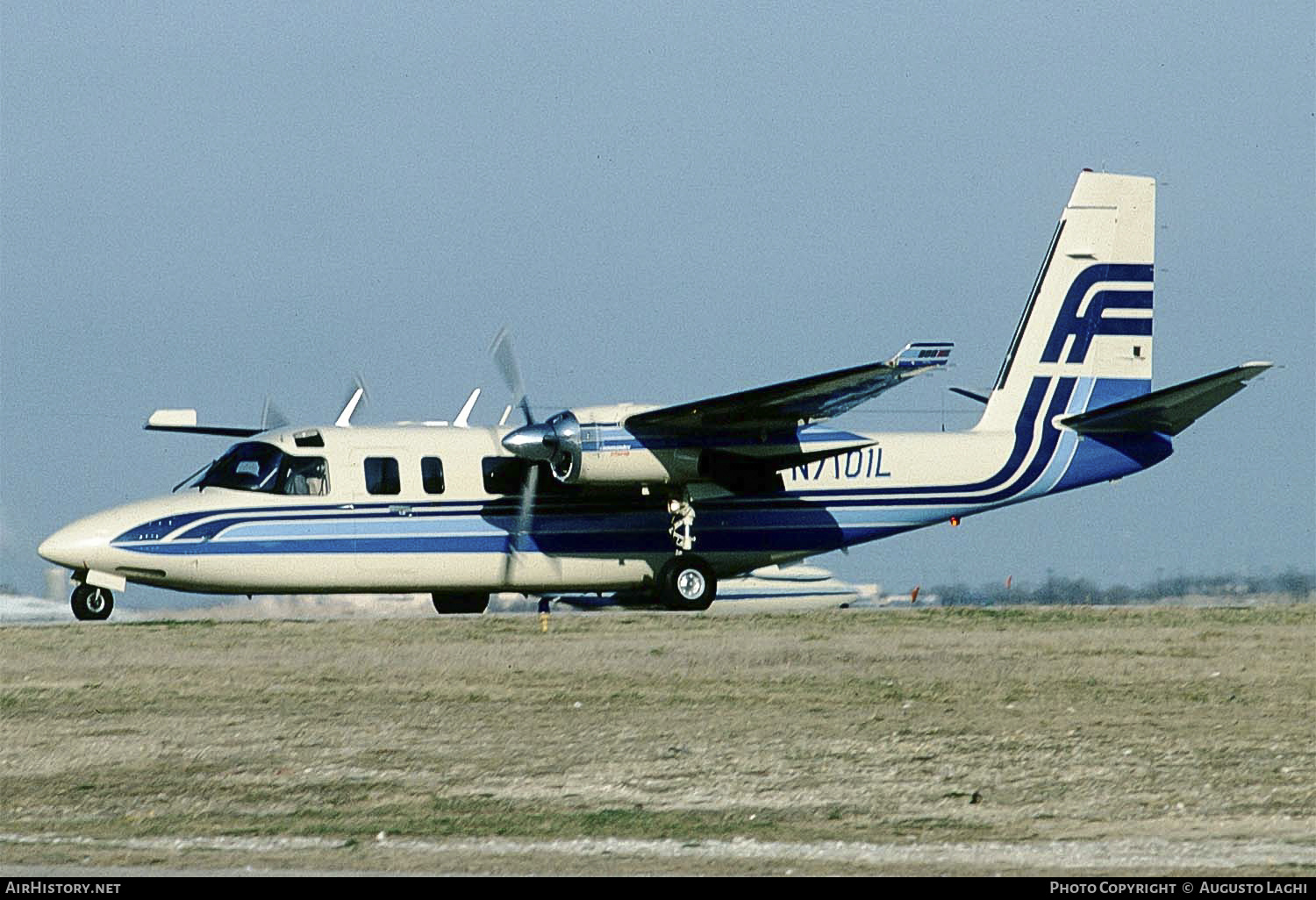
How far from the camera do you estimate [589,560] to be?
29.0 metres

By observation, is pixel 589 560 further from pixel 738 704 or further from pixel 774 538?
pixel 738 704

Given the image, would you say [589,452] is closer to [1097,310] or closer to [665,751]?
[1097,310]

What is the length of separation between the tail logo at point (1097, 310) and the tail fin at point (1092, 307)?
1 cm

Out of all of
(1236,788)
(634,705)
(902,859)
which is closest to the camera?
(902,859)

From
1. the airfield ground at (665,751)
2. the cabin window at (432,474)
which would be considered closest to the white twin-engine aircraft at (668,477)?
the cabin window at (432,474)

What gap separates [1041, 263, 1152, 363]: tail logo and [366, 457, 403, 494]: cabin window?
10938 mm

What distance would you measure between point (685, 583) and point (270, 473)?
6.45 metres

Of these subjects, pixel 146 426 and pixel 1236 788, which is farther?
pixel 146 426

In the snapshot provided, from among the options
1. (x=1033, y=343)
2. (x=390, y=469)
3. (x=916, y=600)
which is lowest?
(x=916, y=600)

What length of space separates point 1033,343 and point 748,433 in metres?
5.78

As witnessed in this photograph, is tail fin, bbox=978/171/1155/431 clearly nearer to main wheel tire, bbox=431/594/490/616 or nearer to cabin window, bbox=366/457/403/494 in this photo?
main wheel tire, bbox=431/594/490/616

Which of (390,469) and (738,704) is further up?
(390,469)

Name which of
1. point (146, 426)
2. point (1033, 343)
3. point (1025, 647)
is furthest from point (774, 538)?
point (146, 426)

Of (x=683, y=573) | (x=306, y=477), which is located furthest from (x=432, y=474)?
(x=683, y=573)
